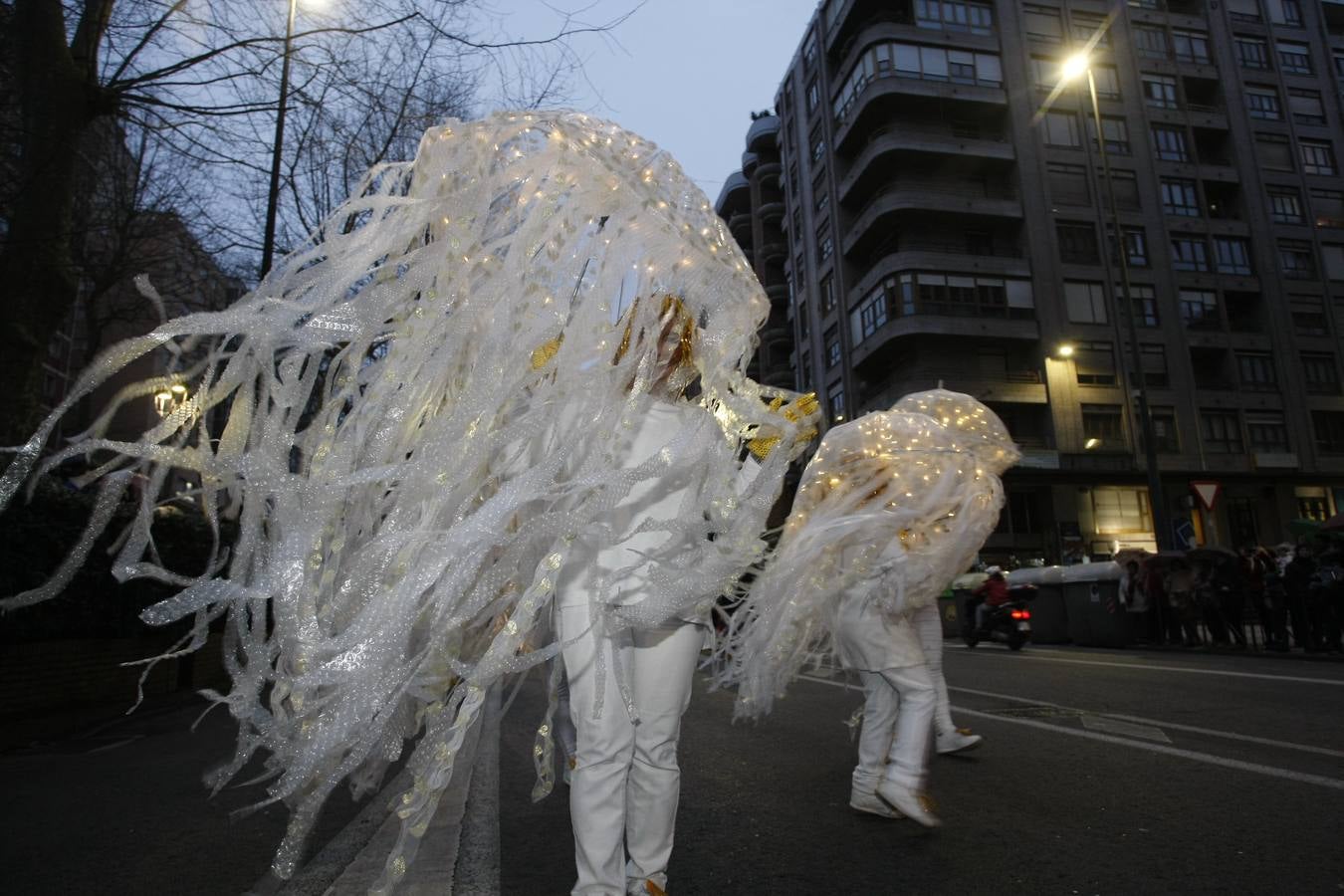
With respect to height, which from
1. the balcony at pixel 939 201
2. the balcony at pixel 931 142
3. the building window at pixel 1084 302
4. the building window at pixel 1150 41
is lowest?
the building window at pixel 1084 302

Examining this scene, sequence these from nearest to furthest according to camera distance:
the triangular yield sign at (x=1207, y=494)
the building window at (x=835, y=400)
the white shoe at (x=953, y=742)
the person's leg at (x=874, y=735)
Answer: the person's leg at (x=874, y=735) < the white shoe at (x=953, y=742) < the triangular yield sign at (x=1207, y=494) < the building window at (x=835, y=400)

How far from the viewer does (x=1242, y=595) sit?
14.0 m

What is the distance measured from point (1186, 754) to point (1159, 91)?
4702 cm

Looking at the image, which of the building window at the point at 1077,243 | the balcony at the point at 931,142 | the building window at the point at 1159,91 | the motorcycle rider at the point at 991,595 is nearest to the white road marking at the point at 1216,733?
the motorcycle rider at the point at 991,595

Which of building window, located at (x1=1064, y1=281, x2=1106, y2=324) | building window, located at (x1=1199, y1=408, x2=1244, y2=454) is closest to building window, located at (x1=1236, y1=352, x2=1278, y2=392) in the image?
building window, located at (x1=1199, y1=408, x2=1244, y2=454)

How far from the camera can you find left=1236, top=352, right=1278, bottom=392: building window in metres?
39.0

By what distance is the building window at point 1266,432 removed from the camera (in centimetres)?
3834

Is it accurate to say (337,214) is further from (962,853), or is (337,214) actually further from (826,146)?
(826,146)

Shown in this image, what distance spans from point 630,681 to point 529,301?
1.14m

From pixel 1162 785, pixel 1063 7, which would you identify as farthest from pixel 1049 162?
Result: pixel 1162 785

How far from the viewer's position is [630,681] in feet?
8.08

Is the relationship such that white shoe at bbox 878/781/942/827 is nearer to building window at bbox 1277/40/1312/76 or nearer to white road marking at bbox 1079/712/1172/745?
white road marking at bbox 1079/712/1172/745

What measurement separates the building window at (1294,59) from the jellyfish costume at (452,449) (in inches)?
2136

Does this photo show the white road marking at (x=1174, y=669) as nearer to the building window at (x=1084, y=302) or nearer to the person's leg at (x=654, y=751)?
the person's leg at (x=654, y=751)
